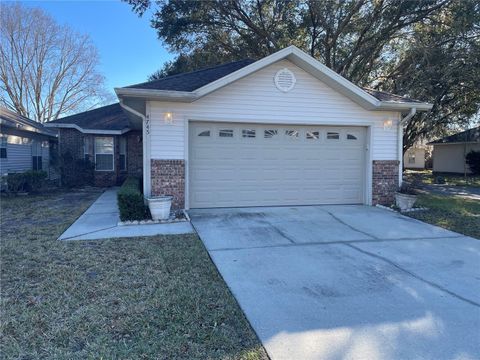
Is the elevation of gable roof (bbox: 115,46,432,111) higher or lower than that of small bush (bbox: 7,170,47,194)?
higher

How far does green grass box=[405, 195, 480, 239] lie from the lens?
7.09 metres

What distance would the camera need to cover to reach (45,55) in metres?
27.1

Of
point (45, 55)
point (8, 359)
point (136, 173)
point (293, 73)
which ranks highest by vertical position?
point (45, 55)

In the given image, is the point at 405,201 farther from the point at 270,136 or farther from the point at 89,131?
the point at 89,131

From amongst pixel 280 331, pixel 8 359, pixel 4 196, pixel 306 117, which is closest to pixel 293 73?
pixel 306 117

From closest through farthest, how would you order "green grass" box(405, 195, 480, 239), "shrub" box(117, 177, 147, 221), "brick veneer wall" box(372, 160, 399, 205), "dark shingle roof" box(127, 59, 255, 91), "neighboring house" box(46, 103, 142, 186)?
"green grass" box(405, 195, 480, 239)
"shrub" box(117, 177, 147, 221)
"dark shingle roof" box(127, 59, 255, 91)
"brick veneer wall" box(372, 160, 399, 205)
"neighboring house" box(46, 103, 142, 186)

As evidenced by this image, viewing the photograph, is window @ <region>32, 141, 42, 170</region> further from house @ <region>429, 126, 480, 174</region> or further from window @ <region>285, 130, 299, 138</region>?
house @ <region>429, 126, 480, 174</region>

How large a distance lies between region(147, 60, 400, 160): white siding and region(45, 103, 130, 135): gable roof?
19.8ft

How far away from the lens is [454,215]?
849 centimetres

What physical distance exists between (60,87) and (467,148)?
33393mm

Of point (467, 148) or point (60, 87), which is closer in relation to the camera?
point (467, 148)

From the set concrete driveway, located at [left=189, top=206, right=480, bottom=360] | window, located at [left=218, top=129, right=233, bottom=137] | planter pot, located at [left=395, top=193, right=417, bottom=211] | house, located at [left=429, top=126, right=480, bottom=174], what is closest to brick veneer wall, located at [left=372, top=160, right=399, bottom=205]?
planter pot, located at [left=395, top=193, right=417, bottom=211]

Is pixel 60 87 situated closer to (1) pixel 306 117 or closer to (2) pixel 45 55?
(2) pixel 45 55

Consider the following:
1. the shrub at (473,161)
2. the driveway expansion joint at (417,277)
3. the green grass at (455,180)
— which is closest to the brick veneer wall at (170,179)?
the driveway expansion joint at (417,277)
